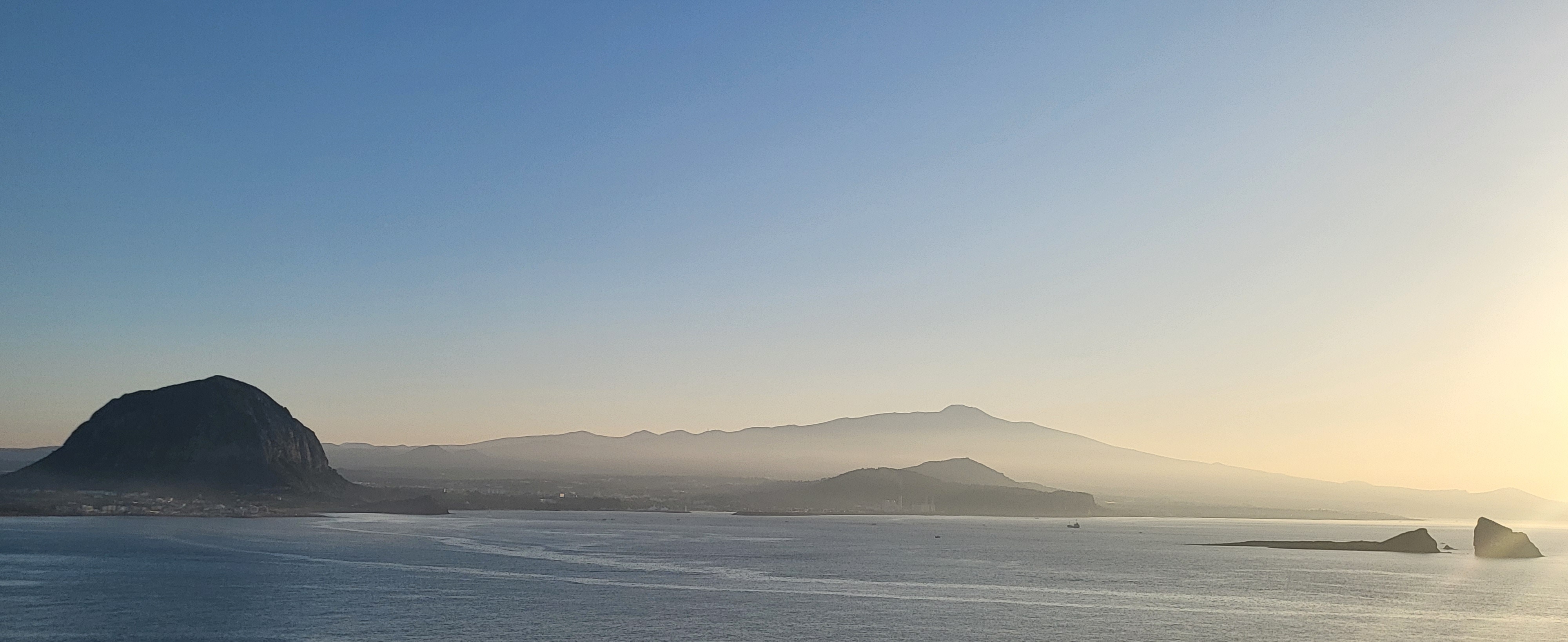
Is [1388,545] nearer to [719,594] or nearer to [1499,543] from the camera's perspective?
[1499,543]

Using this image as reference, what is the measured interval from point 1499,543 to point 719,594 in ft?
485

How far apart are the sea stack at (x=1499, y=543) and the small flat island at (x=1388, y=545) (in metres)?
8.55

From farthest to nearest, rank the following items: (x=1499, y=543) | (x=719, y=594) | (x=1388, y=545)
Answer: (x=1388, y=545) < (x=1499, y=543) < (x=719, y=594)

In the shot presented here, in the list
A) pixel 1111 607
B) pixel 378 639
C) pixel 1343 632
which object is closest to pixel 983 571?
pixel 1111 607

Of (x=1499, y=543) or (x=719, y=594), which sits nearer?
(x=719, y=594)

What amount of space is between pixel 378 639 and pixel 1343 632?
64019 millimetres

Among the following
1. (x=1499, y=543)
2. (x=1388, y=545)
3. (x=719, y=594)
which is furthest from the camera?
(x=1388, y=545)

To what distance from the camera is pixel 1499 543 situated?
160m

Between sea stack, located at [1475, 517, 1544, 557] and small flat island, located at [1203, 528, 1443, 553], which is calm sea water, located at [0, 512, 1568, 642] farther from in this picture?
small flat island, located at [1203, 528, 1443, 553]

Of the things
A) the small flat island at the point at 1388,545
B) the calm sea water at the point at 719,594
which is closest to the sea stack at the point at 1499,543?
the small flat island at the point at 1388,545

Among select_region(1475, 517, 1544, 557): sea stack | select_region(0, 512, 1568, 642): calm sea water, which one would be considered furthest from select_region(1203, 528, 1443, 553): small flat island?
select_region(0, 512, 1568, 642): calm sea water

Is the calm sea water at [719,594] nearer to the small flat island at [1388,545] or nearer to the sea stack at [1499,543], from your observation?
the sea stack at [1499,543]

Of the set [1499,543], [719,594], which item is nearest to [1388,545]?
[1499,543]

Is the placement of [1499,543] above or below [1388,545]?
above
